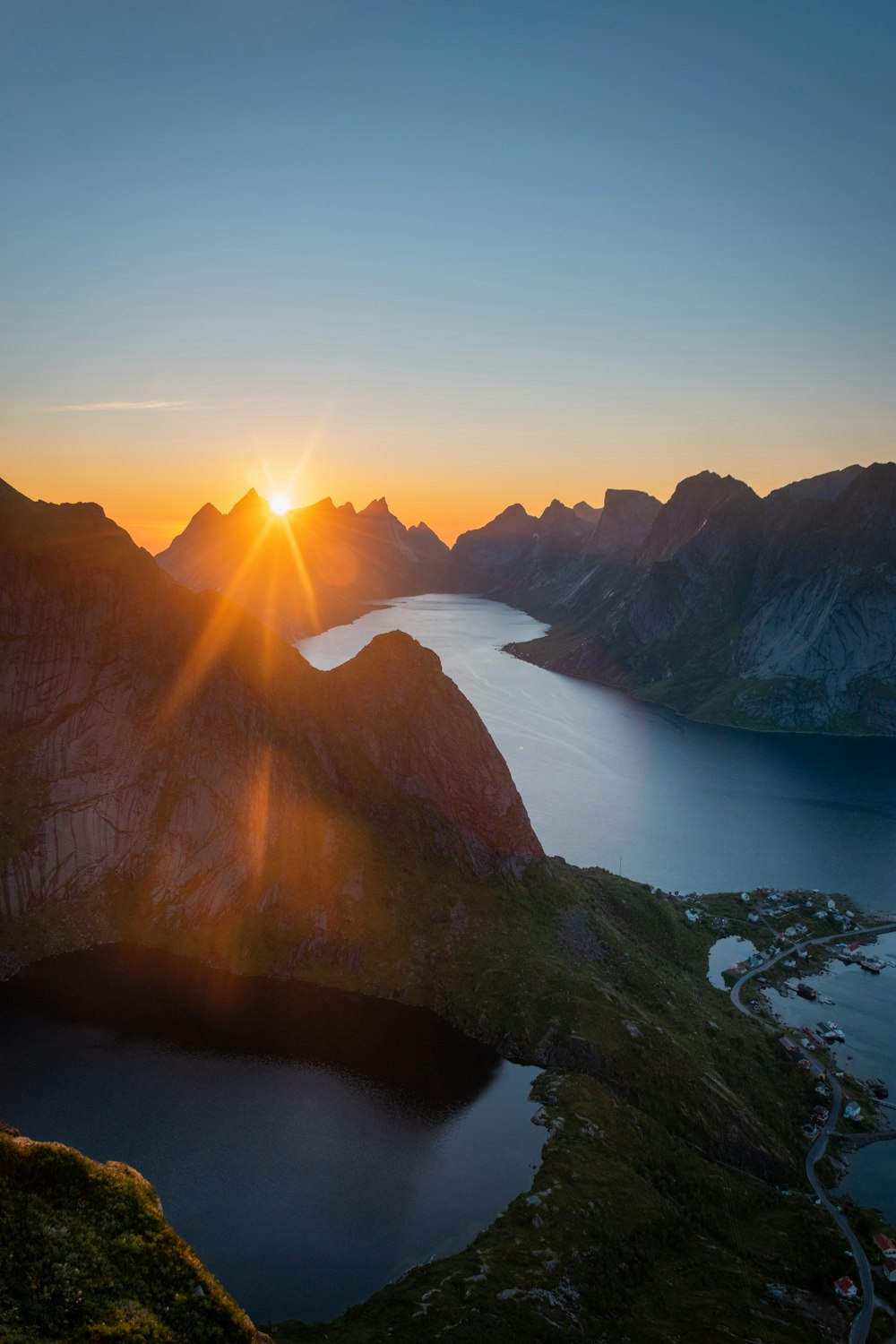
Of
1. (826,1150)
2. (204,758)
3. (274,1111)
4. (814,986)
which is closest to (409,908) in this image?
(274,1111)

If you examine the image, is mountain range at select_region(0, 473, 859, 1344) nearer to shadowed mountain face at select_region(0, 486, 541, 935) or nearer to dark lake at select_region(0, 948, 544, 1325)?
shadowed mountain face at select_region(0, 486, 541, 935)

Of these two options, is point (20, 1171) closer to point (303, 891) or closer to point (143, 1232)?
point (143, 1232)

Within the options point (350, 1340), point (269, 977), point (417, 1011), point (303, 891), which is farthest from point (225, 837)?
point (350, 1340)

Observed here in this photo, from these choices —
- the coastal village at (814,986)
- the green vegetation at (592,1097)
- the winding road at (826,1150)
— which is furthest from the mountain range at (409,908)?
the coastal village at (814,986)

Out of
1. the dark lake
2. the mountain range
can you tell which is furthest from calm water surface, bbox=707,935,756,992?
the dark lake

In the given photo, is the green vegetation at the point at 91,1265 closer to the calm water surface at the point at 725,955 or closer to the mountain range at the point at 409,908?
the mountain range at the point at 409,908

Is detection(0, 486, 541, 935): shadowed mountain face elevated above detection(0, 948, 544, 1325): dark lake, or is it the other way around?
detection(0, 486, 541, 935): shadowed mountain face
